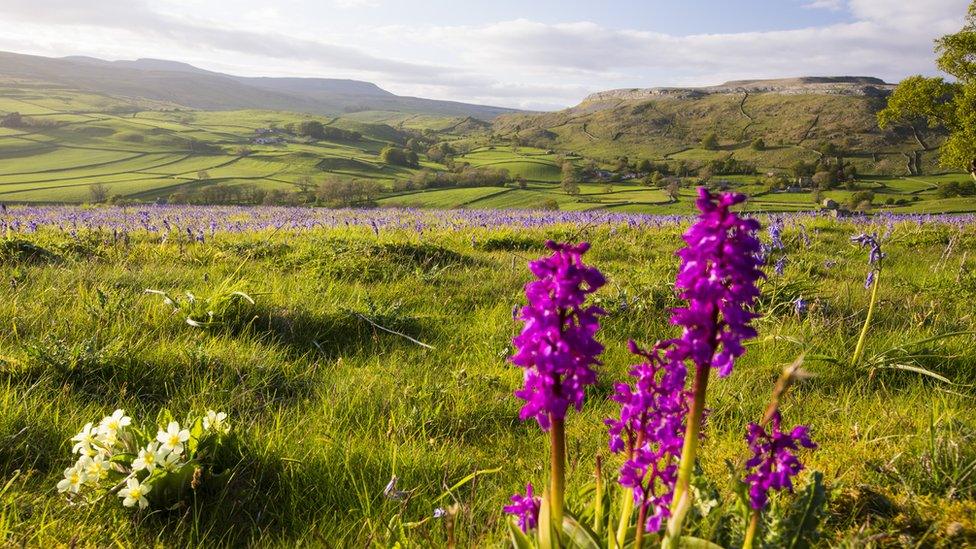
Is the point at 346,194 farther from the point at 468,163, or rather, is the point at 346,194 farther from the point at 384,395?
the point at 384,395

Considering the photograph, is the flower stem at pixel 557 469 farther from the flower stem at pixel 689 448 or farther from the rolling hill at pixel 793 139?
the rolling hill at pixel 793 139

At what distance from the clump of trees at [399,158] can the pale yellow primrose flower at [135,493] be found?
122783 millimetres

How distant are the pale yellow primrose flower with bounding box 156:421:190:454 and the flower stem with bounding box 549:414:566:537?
6.79 ft

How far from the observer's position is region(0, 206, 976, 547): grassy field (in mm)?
2832

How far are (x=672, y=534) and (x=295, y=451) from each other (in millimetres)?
2451

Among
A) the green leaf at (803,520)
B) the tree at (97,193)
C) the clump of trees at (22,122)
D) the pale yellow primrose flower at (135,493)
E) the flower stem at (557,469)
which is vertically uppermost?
the clump of trees at (22,122)

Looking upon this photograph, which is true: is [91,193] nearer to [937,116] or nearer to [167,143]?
[167,143]

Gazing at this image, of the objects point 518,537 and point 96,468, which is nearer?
point 518,537

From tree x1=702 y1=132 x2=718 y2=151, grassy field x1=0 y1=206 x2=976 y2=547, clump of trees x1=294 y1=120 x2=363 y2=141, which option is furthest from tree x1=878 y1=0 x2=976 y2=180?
clump of trees x1=294 y1=120 x2=363 y2=141

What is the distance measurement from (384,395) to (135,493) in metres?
1.87

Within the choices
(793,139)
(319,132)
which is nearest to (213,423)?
(319,132)

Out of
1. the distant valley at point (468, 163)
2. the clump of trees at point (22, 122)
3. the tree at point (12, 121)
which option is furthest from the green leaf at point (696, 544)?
the tree at point (12, 121)

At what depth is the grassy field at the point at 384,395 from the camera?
9.29 feet

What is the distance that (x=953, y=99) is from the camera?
88.1ft
